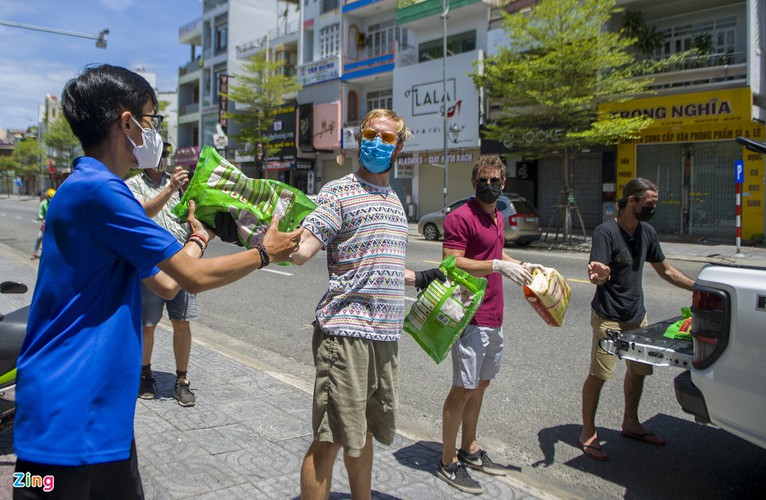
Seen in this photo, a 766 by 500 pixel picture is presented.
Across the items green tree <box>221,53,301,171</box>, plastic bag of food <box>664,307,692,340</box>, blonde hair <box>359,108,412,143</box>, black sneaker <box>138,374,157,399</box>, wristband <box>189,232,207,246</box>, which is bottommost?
black sneaker <box>138,374,157,399</box>

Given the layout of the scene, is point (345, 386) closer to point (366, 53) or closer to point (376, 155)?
point (376, 155)

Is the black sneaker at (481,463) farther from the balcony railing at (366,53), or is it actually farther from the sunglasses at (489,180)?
the balcony railing at (366,53)

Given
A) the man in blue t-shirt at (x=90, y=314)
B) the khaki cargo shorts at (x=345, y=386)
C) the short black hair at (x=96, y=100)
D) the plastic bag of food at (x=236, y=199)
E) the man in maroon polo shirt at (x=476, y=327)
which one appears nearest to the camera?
the man in blue t-shirt at (x=90, y=314)

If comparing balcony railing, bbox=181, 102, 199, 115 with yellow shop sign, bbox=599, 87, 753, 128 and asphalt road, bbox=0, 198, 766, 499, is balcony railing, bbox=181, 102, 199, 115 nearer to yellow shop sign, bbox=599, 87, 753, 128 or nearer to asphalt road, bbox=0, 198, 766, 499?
yellow shop sign, bbox=599, 87, 753, 128

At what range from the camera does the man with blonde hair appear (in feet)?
8.59

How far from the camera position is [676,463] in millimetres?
4094

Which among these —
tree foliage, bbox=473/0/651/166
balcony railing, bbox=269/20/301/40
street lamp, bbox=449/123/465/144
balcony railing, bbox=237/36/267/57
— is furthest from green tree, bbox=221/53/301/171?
tree foliage, bbox=473/0/651/166

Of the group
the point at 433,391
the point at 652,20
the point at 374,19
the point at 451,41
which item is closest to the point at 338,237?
the point at 433,391

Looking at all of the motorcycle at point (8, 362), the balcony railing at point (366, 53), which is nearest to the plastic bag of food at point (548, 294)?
the motorcycle at point (8, 362)

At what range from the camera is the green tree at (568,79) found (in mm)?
18484

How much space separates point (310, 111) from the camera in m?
35.7

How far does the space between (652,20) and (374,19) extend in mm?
16323

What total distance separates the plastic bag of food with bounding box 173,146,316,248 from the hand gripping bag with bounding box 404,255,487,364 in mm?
929

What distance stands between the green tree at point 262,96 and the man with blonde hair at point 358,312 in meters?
34.2
